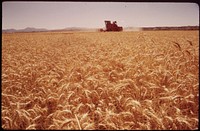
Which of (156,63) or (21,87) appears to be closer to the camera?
(21,87)

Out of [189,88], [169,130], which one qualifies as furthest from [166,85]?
[169,130]

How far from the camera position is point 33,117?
2176 millimetres

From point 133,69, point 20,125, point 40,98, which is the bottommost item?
point 20,125

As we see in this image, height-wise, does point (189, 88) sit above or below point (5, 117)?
above

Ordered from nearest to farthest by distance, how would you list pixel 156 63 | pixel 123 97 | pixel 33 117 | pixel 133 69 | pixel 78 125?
pixel 78 125, pixel 33 117, pixel 123 97, pixel 133 69, pixel 156 63

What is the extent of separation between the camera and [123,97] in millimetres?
2396

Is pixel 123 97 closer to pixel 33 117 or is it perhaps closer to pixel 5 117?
pixel 33 117

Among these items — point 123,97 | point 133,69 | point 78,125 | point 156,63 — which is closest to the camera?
point 78,125

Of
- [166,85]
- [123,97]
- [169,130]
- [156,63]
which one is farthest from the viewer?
[156,63]

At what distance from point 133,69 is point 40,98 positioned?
1302 millimetres

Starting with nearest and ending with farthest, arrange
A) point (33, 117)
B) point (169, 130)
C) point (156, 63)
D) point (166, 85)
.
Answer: point (169, 130)
point (33, 117)
point (166, 85)
point (156, 63)

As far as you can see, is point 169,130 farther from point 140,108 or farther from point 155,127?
point 140,108

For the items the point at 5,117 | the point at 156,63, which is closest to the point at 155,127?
the point at 5,117

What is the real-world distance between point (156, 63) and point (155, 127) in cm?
166
